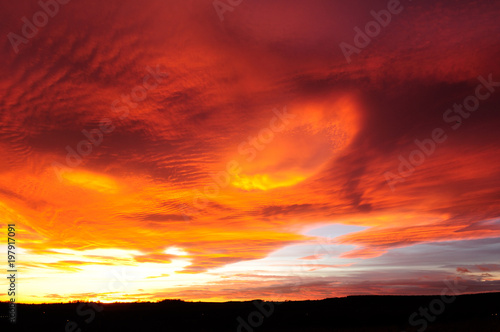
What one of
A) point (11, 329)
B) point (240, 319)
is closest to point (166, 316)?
point (240, 319)

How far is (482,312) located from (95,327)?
52.0 m

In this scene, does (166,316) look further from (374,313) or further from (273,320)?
(374,313)

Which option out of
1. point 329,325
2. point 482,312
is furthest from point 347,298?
point 329,325

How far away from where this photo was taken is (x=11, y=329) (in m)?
36.1

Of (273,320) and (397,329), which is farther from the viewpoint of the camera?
(273,320)

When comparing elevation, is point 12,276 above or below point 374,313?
above

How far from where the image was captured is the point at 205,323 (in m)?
43.1

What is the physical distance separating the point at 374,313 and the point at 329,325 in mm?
11558

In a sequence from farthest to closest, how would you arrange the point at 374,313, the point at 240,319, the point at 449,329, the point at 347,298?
the point at 347,298 → the point at 374,313 → the point at 240,319 → the point at 449,329

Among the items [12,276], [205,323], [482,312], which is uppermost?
[12,276]

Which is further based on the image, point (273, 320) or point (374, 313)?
point (374, 313)

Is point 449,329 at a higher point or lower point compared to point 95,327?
lower

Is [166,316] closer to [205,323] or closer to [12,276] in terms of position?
[205,323]

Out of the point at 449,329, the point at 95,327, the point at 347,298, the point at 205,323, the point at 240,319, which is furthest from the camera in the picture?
the point at 347,298
